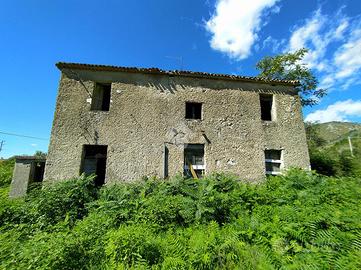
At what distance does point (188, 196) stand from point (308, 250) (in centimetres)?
351

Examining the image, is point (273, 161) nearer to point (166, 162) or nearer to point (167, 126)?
point (166, 162)

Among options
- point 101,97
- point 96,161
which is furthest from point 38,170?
point 101,97

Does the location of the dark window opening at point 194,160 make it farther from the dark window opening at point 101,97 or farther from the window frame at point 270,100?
the dark window opening at point 101,97

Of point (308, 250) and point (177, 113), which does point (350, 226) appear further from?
point (177, 113)

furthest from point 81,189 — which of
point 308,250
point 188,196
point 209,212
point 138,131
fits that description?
point 308,250

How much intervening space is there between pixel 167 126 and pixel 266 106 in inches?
223

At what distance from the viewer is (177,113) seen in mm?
8867

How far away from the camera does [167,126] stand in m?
8.64

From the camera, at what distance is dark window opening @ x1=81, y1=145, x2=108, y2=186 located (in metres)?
8.12

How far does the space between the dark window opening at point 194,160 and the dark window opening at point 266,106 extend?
4.20 m

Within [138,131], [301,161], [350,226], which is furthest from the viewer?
[301,161]

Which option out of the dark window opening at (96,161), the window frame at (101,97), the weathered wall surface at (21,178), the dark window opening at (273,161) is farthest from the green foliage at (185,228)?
the window frame at (101,97)

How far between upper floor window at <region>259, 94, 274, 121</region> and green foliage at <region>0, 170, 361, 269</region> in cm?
418

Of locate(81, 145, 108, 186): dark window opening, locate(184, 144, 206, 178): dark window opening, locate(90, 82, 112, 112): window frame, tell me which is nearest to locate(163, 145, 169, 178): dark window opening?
locate(184, 144, 206, 178): dark window opening
